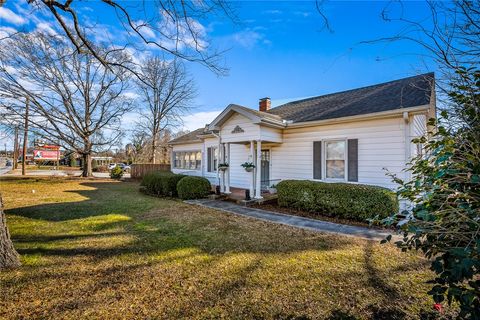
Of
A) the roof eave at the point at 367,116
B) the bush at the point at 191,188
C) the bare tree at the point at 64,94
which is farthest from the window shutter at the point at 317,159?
the bare tree at the point at 64,94

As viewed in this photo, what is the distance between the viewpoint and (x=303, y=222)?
22.5 ft

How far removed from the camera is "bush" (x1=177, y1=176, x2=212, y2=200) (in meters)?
10.8

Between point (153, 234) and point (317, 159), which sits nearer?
point (153, 234)

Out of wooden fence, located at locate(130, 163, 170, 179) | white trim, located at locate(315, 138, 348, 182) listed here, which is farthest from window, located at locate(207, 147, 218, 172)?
wooden fence, located at locate(130, 163, 170, 179)

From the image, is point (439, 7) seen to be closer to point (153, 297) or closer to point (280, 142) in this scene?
point (153, 297)

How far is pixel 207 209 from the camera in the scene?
28.3ft

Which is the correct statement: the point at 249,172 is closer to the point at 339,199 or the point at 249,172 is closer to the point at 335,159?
the point at 335,159

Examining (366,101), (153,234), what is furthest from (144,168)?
(366,101)

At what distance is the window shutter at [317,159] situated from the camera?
897 cm

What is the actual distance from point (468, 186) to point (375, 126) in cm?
665

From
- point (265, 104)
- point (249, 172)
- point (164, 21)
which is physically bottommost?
point (249, 172)

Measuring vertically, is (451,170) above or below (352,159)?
below

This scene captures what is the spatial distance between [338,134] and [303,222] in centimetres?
378

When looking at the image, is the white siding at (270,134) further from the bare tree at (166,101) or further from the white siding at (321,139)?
the bare tree at (166,101)
